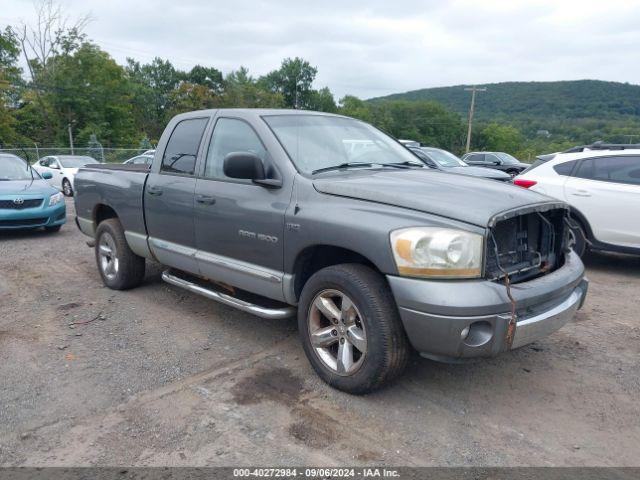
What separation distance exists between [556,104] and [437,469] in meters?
75.0

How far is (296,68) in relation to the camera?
80.1 meters

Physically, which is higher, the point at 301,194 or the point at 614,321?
the point at 301,194

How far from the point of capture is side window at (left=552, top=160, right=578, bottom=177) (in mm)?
7023

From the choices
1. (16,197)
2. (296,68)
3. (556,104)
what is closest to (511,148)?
(556,104)

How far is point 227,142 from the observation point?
4.36m

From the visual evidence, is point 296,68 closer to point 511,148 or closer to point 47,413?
point 511,148

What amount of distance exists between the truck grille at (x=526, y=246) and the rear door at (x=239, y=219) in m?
1.44

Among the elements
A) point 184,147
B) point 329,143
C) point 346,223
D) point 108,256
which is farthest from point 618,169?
point 108,256

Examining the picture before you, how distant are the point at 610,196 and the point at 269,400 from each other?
17.5ft

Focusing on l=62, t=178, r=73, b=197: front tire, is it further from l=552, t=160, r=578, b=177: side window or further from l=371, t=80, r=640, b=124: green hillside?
l=371, t=80, r=640, b=124: green hillside

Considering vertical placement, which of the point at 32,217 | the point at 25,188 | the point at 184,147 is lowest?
the point at 32,217

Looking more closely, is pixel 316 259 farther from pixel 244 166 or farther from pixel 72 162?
pixel 72 162

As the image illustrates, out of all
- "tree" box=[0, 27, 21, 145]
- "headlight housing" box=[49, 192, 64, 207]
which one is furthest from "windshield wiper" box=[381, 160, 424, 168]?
"tree" box=[0, 27, 21, 145]

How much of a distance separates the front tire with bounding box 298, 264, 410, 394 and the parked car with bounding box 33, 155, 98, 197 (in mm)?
14922
